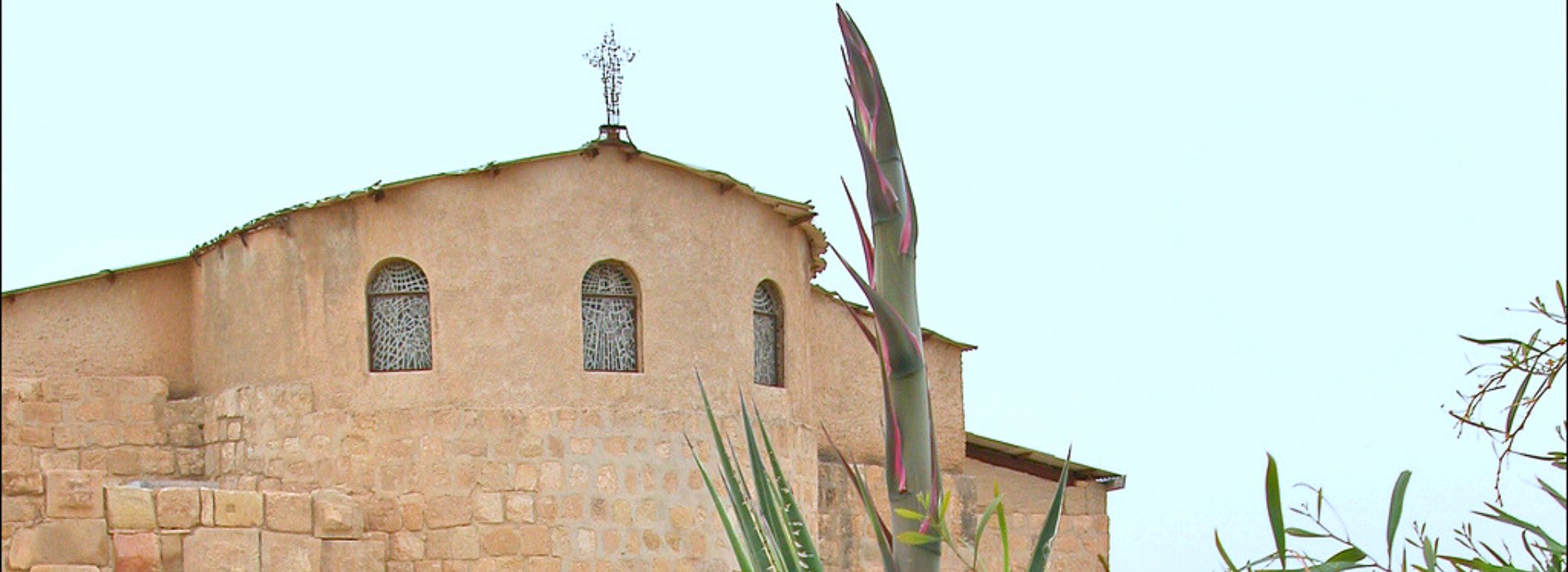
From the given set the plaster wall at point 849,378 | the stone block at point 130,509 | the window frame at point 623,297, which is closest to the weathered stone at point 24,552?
the stone block at point 130,509

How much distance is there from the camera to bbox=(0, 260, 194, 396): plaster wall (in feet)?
45.1

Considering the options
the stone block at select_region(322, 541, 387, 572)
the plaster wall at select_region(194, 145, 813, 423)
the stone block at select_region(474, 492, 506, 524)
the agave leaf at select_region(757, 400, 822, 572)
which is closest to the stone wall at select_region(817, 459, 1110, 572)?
the plaster wall at select_region(194, 145, 813, 423)

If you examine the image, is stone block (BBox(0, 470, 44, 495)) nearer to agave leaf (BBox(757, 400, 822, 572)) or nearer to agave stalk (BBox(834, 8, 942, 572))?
agave leaf (BBox(757, 400, 822, 572))

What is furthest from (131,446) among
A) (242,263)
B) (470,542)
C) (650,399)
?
(650,399)

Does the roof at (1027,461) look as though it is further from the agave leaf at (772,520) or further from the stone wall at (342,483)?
the agave leaf at (772,520)

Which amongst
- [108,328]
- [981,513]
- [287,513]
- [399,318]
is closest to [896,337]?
[287,513]

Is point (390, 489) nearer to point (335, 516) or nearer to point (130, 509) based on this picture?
point (335, 516)

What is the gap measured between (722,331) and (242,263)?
331cm

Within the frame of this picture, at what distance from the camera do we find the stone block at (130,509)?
1184 cm

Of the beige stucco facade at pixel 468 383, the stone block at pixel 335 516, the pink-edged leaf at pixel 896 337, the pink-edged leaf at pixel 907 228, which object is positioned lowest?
the pink-edged leaf at pixel 896 337

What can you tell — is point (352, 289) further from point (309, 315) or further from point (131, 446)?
point (131, 446)

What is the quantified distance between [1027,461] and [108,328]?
24.1 feet

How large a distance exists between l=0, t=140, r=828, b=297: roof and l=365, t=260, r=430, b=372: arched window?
549 mm

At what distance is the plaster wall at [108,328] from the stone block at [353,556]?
2.38 m
